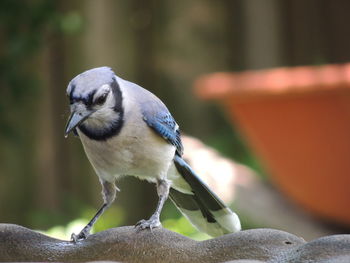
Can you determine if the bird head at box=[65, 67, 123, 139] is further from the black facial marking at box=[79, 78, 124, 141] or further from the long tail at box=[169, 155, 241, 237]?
the long tail at box=[169, 155, 241, 237]

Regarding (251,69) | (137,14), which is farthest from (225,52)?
(137,14)

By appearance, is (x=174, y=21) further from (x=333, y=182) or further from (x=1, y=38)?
(x=333, y=182)

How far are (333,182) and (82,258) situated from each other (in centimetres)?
205

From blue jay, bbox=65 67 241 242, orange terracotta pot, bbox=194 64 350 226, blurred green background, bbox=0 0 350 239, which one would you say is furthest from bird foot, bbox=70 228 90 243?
blurred green background, bbox=0 0 350 239

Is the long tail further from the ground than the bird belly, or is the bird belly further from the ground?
the bird belly

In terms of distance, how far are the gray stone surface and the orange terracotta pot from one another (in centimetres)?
167

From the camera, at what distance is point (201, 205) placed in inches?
90.7

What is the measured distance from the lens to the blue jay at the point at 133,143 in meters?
1.87

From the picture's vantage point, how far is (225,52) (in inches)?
187

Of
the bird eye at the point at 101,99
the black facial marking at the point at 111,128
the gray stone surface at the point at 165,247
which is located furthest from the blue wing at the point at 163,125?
the gray stone surface at the point at 165,247

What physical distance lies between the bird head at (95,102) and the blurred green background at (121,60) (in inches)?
79.9

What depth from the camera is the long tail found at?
2.27m

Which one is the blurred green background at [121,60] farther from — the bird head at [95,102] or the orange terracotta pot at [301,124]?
the bird head at [95,102]

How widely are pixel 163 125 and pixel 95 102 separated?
0.30 meters
